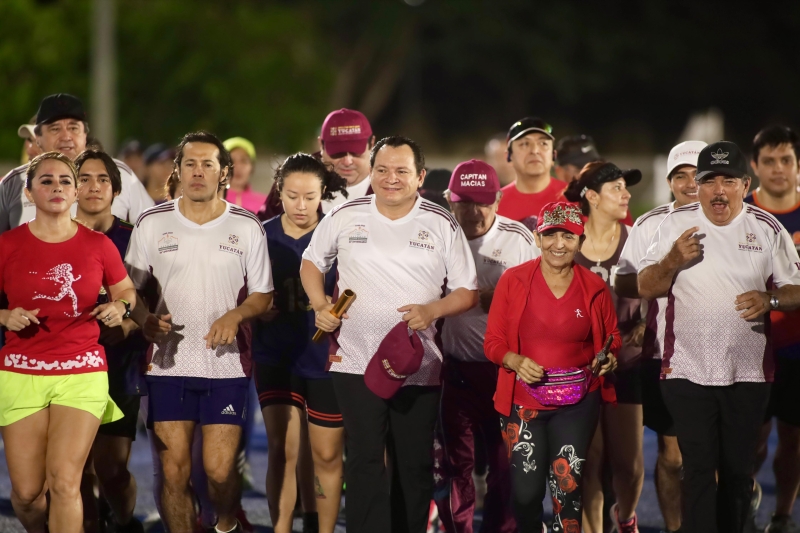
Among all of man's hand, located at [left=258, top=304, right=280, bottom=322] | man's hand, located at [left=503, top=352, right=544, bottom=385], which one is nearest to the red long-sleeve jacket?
man's hand, located at [left=503, top=352, right=544, bottom=385]

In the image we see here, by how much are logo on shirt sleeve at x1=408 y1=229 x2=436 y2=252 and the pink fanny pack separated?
3.00 ft

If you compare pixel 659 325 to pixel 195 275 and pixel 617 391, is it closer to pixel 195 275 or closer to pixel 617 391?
pixel 617 391

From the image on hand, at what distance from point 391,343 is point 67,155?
279cm

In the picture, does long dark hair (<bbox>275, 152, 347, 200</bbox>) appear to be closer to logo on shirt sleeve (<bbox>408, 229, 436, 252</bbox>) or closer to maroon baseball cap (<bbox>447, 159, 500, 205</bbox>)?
maroon baseball cap (<bbox>447, 159, 500, 205</bbox>)

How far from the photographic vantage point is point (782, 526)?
22.8ft

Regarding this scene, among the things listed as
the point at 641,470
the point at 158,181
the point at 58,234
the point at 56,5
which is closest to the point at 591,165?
the point at 641,470

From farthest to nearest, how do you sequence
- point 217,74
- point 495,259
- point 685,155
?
point 217,74
point 685,155
point 495,259

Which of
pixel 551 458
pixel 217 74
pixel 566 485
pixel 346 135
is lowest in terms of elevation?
pixel 566 485

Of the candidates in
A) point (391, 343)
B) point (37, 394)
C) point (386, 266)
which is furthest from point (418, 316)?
point (37, 394)

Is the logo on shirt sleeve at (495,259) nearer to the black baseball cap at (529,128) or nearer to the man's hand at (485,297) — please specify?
the man's hand at (485,297)

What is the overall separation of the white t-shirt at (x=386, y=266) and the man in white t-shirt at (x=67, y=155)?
1.88 m

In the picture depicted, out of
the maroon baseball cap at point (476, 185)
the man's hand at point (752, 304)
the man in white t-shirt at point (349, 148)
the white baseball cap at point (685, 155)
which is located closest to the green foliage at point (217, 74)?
the man in white t-shirt at point (349, 148)

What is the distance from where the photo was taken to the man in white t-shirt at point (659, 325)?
6.12 m

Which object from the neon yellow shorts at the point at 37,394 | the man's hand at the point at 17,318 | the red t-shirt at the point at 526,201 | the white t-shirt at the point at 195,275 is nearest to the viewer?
the man's hand at the point at 17,318
